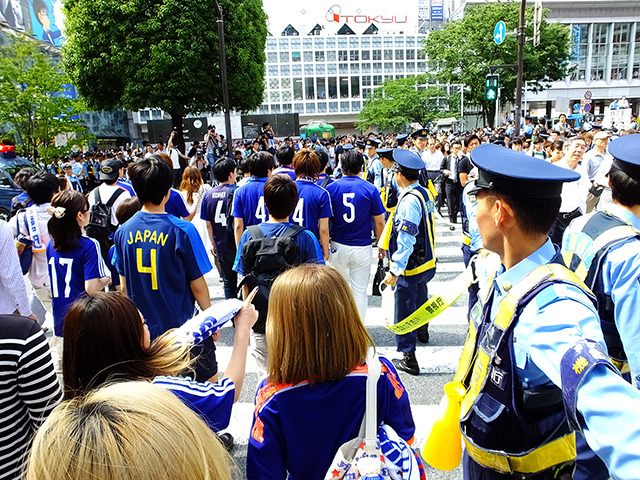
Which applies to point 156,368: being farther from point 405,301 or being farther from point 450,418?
point 405,301

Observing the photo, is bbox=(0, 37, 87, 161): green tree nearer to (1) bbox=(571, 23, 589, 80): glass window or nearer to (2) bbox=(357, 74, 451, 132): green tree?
(2) bbox=(357, 74, 451, 132): green tree

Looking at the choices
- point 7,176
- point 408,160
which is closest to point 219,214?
point 408,160

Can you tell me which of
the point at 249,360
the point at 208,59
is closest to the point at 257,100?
the point at 208,59

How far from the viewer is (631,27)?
59094mm

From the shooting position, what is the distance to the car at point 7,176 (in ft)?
49.7

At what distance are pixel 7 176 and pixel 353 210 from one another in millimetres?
14737

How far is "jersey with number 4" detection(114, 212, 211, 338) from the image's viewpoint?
11.2 ft

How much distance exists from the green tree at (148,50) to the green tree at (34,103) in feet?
9.28

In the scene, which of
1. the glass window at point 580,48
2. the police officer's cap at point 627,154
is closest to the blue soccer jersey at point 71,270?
the police officer's cap at point 627,154

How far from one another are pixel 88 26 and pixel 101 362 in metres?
24.1

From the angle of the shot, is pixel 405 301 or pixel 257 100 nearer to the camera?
pixel 405 301

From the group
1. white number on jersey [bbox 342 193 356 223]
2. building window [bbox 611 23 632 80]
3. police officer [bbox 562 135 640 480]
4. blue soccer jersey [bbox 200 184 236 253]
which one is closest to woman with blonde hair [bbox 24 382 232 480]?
police officer [bbox 562 135 640 480]

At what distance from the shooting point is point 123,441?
3.19 feet

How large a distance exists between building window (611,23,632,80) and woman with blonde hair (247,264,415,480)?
73.2 meters
